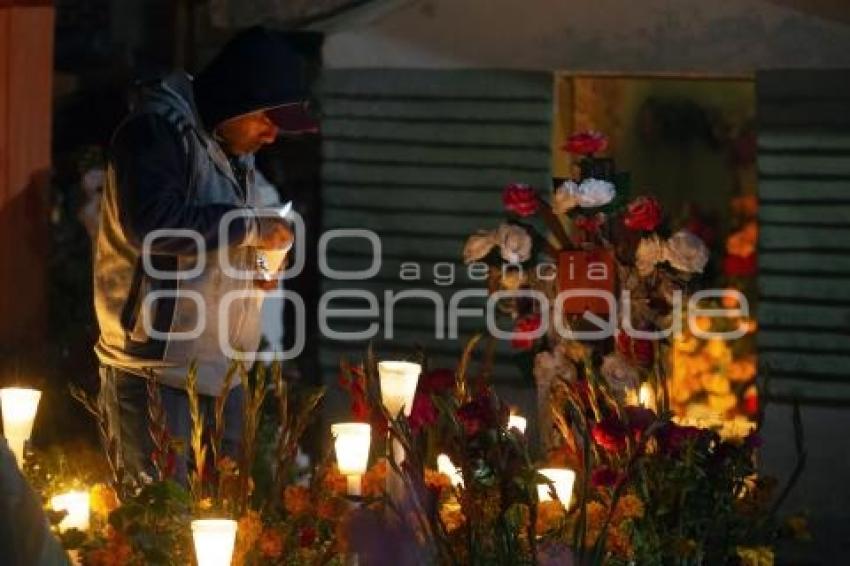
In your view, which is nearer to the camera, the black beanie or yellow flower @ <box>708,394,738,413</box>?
the black beanie

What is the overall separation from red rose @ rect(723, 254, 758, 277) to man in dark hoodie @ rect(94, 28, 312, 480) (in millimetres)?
5308

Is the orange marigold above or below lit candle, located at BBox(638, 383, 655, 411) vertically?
below


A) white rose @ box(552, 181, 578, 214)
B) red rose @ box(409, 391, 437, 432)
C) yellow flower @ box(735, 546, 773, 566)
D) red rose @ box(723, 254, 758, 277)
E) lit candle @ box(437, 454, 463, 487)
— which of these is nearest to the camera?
yellow flower @ box(735, 546, 773, 566)

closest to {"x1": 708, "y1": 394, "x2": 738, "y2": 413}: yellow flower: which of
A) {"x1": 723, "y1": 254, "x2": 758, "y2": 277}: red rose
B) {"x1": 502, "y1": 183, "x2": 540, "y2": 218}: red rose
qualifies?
{"x1": 723, "y1": 254, "x2": 758, "y2": 277}: red rose

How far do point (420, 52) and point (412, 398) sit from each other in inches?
153

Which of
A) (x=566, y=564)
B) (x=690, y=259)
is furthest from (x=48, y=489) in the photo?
(x=690, y=259)

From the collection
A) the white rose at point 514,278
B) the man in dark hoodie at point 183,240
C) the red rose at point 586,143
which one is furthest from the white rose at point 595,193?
the man in dark hoodie at point 183,240

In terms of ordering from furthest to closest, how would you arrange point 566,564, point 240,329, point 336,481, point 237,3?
point 237,3 < point 240,329 < point 336,481 < point 566,564

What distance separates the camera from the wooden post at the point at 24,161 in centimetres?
912

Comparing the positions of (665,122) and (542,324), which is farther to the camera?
(665,122)

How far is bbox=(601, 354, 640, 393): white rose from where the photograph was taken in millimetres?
6883

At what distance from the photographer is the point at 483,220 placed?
9.15 metres

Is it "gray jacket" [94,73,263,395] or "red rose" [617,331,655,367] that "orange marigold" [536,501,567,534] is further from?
"red rose" [617,331,655,367]

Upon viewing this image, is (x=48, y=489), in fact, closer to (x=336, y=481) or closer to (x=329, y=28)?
(x=336, y=481)
